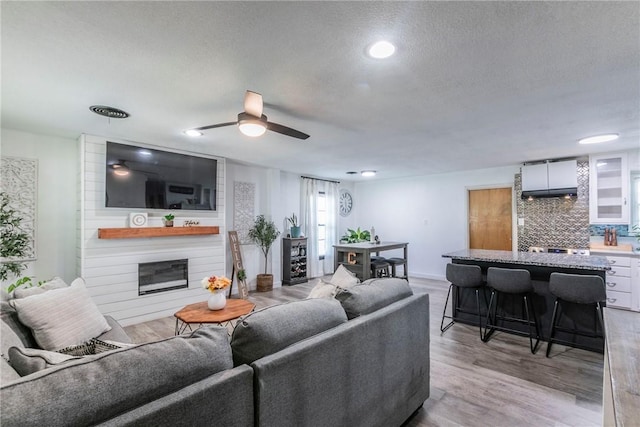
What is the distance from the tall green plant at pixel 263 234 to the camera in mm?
5664

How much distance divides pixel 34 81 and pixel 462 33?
2.91m

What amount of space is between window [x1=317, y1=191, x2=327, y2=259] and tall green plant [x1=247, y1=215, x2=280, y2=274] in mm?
1514

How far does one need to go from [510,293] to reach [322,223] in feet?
14.6

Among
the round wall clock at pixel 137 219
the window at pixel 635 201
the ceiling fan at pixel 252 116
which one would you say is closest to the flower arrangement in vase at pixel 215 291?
the ceiling fan at pixel 252 116

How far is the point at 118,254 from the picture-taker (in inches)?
150

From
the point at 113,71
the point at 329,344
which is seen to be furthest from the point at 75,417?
the point at 113,71

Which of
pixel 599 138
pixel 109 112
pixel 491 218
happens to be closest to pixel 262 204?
pixel 109 112

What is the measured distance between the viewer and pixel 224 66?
6.53ft

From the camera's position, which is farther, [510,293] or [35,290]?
[510,293]

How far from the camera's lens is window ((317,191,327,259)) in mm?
7098

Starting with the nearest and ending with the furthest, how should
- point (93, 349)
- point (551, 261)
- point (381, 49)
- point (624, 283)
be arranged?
point (93, 349) → point (381, 49) → point (551, 261) → point (624, 283)

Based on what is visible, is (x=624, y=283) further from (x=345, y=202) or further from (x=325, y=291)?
(x=345, y=202)

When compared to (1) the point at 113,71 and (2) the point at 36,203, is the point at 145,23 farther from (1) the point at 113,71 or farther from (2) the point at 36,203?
(2) the point at 36,203

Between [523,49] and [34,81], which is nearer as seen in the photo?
[523,49]
